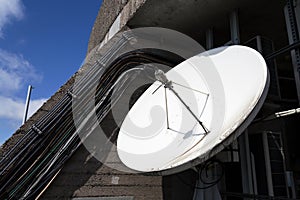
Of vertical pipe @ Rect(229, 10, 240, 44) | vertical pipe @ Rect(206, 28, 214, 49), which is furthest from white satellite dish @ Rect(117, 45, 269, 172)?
vertical pipe @ Rect(206, 28, 214, 49)

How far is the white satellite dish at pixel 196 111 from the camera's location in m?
1.13

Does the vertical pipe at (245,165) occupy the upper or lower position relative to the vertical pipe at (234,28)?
lower

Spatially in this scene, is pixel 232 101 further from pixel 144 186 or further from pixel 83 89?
pixel 83 89

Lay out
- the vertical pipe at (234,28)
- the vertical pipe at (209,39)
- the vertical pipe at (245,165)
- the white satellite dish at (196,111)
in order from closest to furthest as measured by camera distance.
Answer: the white satellite dish at (196,111) < the vertical pipe at (245,165) < the vertical pipe at (234,28) < the vertical pipe at (209,39)

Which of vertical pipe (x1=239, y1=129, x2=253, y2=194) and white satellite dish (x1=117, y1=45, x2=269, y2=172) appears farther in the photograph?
vertical pipe (x1=239, y1=129, x2=253, y2=194)

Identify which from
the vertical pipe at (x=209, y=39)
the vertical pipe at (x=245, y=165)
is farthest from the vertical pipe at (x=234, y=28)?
the vertical pipe at (x=245, y=165)

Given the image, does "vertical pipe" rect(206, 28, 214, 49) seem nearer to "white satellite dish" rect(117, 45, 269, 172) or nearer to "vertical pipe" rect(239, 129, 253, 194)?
"white satellite dish" rect(117, 45, 269, 172)

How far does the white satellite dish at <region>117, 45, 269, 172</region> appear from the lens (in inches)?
44.4


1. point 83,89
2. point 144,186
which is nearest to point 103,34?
point 83,89

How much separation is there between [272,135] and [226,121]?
1.26m

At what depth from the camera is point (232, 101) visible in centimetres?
139

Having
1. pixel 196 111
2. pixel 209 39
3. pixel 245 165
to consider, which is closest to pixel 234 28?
pixel 209 39

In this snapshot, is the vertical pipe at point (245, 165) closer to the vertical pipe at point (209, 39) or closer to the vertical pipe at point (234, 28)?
the vertical pipe at point (234, 28)

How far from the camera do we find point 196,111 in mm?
1662
